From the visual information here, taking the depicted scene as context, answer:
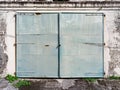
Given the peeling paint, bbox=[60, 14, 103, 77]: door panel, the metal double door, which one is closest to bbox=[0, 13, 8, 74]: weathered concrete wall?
the metal double door

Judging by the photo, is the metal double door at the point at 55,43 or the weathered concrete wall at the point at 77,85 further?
the metal double door at the point at 55,43

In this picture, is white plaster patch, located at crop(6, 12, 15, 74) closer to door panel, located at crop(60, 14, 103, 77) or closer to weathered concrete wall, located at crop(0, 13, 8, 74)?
weathered concrete wall, located at crop(0, 13, 8, 74)

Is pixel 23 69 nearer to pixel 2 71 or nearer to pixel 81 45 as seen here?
pixel 2 71

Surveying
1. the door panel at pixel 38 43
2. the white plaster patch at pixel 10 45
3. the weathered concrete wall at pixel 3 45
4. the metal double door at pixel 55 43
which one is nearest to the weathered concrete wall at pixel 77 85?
the metal double door at pixel 55 43

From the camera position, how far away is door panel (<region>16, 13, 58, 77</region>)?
11180mm

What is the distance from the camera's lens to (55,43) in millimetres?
11180

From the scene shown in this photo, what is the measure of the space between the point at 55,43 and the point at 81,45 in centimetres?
84

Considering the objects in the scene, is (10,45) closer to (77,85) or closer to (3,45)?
(3,45)

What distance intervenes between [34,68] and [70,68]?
116cm

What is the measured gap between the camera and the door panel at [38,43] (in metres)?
11.2

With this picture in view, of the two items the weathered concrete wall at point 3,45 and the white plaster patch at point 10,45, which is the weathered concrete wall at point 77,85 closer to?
the white plaster patch at point 10,45

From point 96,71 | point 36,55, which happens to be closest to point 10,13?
point 36,55

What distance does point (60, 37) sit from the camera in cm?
1115

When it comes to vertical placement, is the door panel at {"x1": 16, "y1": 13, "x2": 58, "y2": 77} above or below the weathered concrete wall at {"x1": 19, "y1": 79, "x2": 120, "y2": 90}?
above
